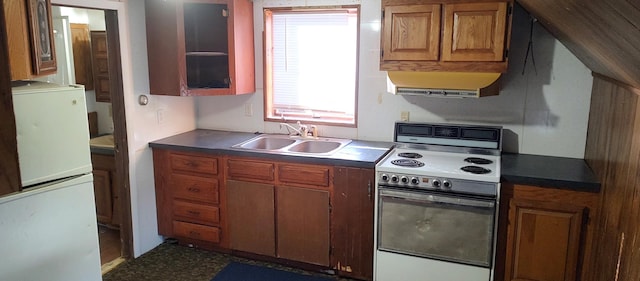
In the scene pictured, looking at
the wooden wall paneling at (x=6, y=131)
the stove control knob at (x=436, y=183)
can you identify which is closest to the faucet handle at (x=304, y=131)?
the stove control knob at (x=436, y=183)

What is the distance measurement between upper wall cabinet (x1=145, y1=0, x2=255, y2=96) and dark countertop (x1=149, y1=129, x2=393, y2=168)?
0.37 meters

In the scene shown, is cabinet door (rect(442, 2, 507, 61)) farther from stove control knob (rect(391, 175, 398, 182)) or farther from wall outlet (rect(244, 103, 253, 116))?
wall outlet (rect(244, 103, 253, 116))

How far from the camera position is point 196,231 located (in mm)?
3572

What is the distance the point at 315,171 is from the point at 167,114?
4.61ft

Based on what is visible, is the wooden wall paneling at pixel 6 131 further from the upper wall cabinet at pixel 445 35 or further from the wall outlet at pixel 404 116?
the wall outlet at pixel 404 116

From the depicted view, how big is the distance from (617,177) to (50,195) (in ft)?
8.74

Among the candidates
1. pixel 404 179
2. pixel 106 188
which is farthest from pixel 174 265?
pixel 404 179

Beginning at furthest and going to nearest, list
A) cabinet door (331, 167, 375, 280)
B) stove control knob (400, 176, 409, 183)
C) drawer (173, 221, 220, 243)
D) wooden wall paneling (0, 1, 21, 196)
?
drawer (173, 221, 220, 243) → cabinet door (331, 167, 375, 280) → stove control knob (400, 176, 409, 183) → wooden wall paneling (0, 1, 21, 196)

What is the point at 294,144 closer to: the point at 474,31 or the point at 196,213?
the point at 196,213

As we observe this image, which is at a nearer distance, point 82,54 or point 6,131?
point 6,131

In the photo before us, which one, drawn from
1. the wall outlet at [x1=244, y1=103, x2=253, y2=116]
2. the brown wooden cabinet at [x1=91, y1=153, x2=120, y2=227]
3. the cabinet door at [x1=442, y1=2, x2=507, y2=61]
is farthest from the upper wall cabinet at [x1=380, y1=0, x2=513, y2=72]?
the brown wooden cabinet at [x1=91, y1=153, x2=120, y2=227]

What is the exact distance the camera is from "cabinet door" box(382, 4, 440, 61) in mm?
2879

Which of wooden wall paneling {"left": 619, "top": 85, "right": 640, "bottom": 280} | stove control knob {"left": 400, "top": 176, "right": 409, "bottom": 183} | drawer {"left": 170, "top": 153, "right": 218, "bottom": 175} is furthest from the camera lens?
drawer {"left": 170, "top": 153, "right": 218, "bottom": 175}

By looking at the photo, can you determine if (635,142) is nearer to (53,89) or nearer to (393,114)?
(393,114)
